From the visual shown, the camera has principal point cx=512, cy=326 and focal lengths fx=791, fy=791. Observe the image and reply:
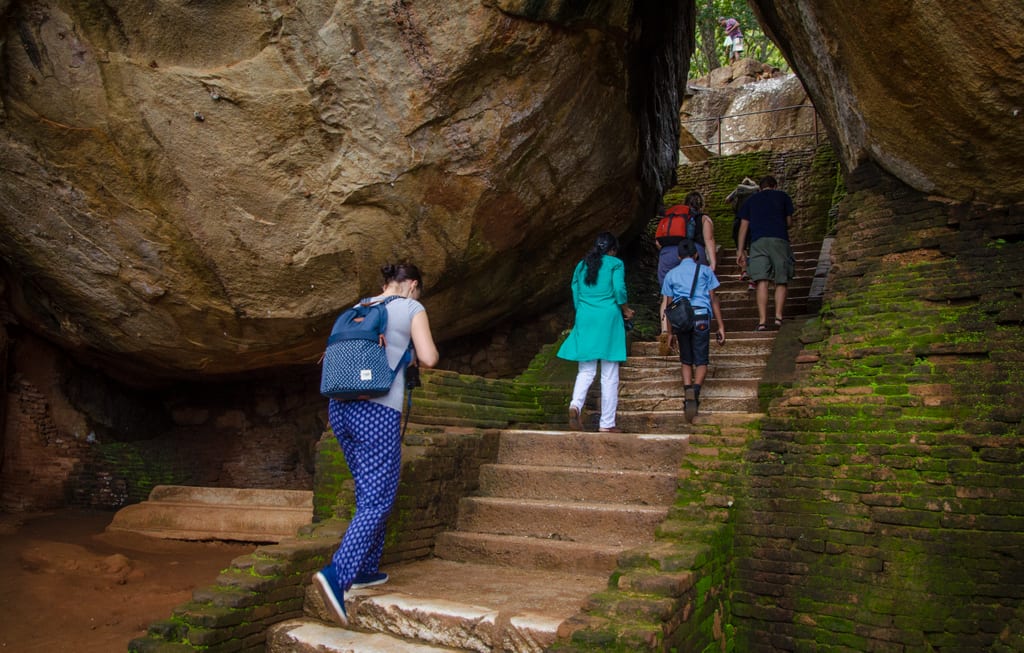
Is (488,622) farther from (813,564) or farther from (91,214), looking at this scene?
(91,214)

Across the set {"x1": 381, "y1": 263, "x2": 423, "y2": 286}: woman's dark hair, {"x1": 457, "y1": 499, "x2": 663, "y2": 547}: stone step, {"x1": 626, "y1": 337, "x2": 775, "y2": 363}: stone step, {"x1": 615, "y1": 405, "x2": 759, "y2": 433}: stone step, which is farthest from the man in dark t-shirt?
{"x1": 381, "y1": 263, "x2": 423, "y2": 286}: woman's dark hair

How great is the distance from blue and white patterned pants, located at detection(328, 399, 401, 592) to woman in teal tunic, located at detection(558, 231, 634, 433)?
7.33ft

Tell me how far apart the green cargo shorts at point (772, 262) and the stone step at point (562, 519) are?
3.60 m

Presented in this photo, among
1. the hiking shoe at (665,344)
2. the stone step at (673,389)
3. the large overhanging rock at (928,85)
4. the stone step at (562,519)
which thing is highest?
the large overhanging rock at (928,85)

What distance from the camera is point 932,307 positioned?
16.0 ft

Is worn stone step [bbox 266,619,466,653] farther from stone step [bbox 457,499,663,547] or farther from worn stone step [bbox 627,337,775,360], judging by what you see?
worn stone step [bbox 627,337,775,360]

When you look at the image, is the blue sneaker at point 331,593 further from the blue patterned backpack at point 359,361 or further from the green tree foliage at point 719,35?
the green tree foliage at point 719,35

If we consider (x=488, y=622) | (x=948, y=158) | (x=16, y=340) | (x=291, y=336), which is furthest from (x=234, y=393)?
(x=948, y=158)

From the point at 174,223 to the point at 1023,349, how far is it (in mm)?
7027

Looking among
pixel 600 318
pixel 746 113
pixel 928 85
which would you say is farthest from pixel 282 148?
pixel 746 113

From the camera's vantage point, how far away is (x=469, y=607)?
153 inches

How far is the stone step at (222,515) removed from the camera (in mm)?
8211

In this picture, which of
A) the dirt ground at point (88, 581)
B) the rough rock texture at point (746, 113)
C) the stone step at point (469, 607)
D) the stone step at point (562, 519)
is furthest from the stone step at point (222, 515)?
the rough rock texture at point (746, 113)

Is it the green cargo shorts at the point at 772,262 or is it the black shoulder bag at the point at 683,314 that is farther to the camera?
the green cargo shorts at the point at 772,262
